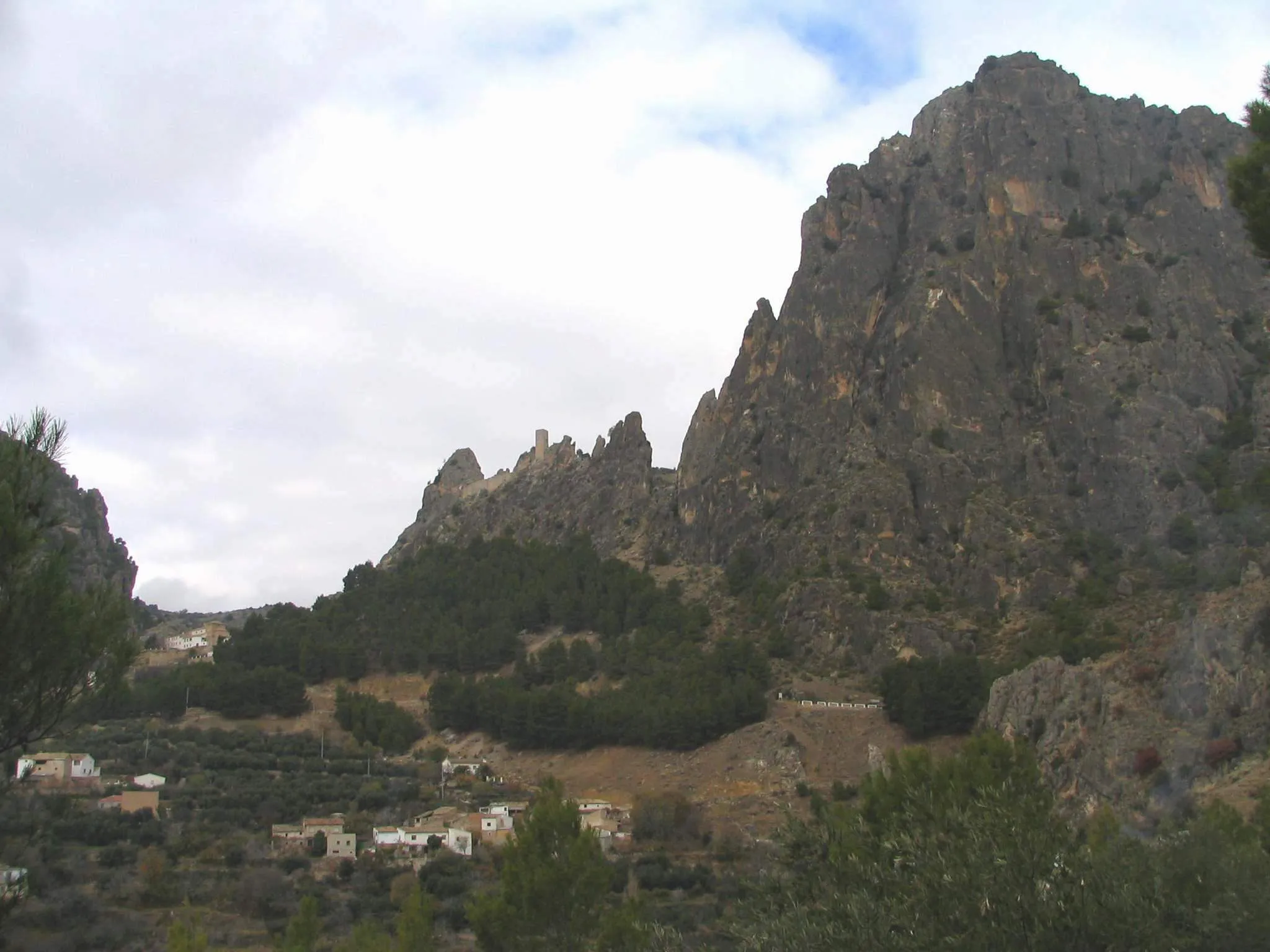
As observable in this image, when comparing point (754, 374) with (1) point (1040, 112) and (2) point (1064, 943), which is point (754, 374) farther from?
(2) point (1064, 943)

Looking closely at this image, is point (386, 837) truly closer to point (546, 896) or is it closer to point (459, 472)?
point (546, 896)

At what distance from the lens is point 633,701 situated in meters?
69.1

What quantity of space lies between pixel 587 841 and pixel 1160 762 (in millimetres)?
20252

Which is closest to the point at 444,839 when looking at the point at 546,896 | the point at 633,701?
the point at 633,701

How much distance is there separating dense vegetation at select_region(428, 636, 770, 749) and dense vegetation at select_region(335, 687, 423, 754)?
199 centimetres

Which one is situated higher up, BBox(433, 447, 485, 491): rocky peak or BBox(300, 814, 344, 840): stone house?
BBox(433, 447, 485, 491): rocky peak

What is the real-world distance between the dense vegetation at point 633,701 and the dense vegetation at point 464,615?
13.1ft

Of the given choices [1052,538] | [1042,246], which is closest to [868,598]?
[1052,538]

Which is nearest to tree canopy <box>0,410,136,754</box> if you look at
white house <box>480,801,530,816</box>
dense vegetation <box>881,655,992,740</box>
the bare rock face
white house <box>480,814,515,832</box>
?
white house <box>480,814,515,832</box>

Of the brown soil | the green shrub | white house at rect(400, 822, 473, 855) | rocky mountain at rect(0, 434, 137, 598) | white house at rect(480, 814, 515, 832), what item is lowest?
white house at rect(400, 822, 473, 855)

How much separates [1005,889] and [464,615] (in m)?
79.3

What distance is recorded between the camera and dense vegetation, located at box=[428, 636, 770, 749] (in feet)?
216

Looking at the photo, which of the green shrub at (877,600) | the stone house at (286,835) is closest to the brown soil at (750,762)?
the green shrub at (877,600)

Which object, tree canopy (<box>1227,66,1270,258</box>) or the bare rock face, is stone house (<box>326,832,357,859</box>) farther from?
tree canopy (<box>1227,66,1270,258</box>)
